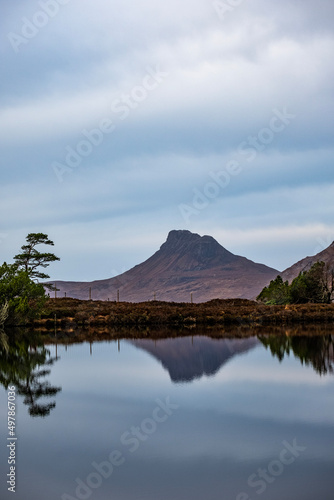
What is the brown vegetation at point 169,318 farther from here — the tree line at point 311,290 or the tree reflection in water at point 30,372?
the tree reflection in water at point 30,372

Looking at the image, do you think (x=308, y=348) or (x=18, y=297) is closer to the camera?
(x=308, y=348)

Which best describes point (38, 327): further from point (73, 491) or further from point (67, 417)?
point (73, 491)

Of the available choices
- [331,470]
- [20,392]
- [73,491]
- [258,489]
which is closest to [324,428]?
[331,470]

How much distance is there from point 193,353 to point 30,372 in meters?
7.28

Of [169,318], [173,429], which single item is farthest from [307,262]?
[173,429]

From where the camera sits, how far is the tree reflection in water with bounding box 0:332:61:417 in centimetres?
1264

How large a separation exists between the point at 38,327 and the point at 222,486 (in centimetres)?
3633

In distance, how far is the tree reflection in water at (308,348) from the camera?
59.0 ft

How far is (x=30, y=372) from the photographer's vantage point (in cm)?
1736

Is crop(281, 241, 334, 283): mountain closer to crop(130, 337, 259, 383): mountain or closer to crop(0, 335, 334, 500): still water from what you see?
crop(130, 337, 259, 383): mountain

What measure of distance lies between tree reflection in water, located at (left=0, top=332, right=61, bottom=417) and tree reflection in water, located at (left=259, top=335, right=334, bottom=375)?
26.5 ft

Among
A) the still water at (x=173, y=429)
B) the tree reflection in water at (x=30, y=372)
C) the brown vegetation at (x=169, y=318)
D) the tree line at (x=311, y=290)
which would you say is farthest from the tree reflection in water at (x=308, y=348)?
the tree line at (x=311, y=290)

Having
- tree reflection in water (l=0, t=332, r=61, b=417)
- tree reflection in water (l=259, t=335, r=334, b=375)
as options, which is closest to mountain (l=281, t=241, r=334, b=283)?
tree reflection in water (l=259, t=335, r=334, b=375)

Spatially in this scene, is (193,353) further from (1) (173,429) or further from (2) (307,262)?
(2) (307,262)
